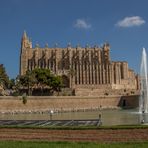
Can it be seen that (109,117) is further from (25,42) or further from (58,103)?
(25,42)

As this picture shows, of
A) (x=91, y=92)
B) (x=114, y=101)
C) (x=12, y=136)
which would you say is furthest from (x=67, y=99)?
(x=12, y=136)

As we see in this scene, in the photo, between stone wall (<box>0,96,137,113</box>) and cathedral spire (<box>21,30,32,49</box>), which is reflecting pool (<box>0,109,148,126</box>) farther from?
cathedral spire (<box>21,30,32,49</box>)

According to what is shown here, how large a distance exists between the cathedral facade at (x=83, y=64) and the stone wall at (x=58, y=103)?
28.2 meters

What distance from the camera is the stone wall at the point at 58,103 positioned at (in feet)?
228

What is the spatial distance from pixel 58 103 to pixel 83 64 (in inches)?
1714

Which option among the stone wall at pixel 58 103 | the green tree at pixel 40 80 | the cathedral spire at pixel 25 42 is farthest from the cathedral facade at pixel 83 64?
the stone wall at pixel 58 103

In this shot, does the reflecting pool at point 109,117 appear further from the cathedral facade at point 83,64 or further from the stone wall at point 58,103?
the cathedral facade at point 83,64

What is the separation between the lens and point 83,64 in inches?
4678

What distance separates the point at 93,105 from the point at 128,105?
9199 mm

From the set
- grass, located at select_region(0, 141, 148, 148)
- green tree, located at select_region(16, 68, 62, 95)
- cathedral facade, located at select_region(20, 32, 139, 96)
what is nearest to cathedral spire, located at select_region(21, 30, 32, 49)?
cathedral facade, located at select_region(20, 32, 139, 96)

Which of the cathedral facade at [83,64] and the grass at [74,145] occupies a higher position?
the cathedral facade at [83,64]

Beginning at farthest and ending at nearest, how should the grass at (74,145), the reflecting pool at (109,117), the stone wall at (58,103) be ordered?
the stone wall at (58,103) → the reflecting pool at (109,117) → the grass at (74,145)

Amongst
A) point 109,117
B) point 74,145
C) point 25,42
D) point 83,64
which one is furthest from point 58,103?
point 74,145

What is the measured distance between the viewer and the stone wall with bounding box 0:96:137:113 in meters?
69.4
